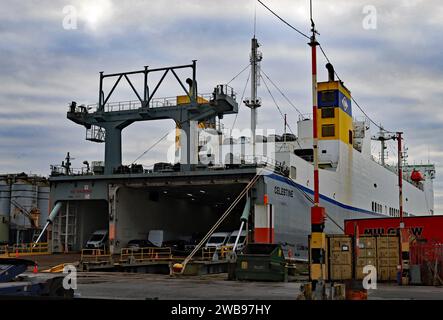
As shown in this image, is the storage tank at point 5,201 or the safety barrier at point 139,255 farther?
the storage tank at point 5,201

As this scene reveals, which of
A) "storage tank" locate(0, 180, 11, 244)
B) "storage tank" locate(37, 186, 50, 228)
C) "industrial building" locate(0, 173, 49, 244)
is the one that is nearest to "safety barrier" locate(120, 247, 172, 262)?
"industrial building" locate(0, 173, 49, 244)

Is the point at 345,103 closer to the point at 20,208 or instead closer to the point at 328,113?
the point at 328,113

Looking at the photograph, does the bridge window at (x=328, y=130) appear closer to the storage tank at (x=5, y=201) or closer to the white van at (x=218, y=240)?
the white van at (x=218, y=240)

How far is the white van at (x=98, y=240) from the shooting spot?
40.9 meters

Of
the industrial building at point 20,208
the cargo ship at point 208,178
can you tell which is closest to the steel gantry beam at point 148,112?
the cargo ship at point 208,178

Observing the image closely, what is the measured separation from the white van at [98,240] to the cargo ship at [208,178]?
1.99m

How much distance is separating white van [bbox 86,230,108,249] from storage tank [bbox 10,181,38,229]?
25922mm

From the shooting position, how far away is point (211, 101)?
126 ft

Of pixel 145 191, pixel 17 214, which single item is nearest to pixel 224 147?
pixel 145 191

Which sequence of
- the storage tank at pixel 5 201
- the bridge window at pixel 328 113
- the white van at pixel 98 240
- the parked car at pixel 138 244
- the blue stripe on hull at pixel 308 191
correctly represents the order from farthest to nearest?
the storage tank at pixel 5 201 → the bridge window at pixel 328 113 → the white van at pixel 98 240 → the parked car at pixel 138 244 → the blue stripe on hull at pixel 308 191

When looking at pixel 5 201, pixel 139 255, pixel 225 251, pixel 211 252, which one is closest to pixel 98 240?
pixel 139 255

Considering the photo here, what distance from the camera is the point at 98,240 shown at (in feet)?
137

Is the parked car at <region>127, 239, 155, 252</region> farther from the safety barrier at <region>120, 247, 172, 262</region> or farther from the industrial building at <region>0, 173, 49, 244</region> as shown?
the industrial building at <region>0, 173, 49, 244</region>

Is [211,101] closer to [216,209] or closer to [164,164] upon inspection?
[164,164]
